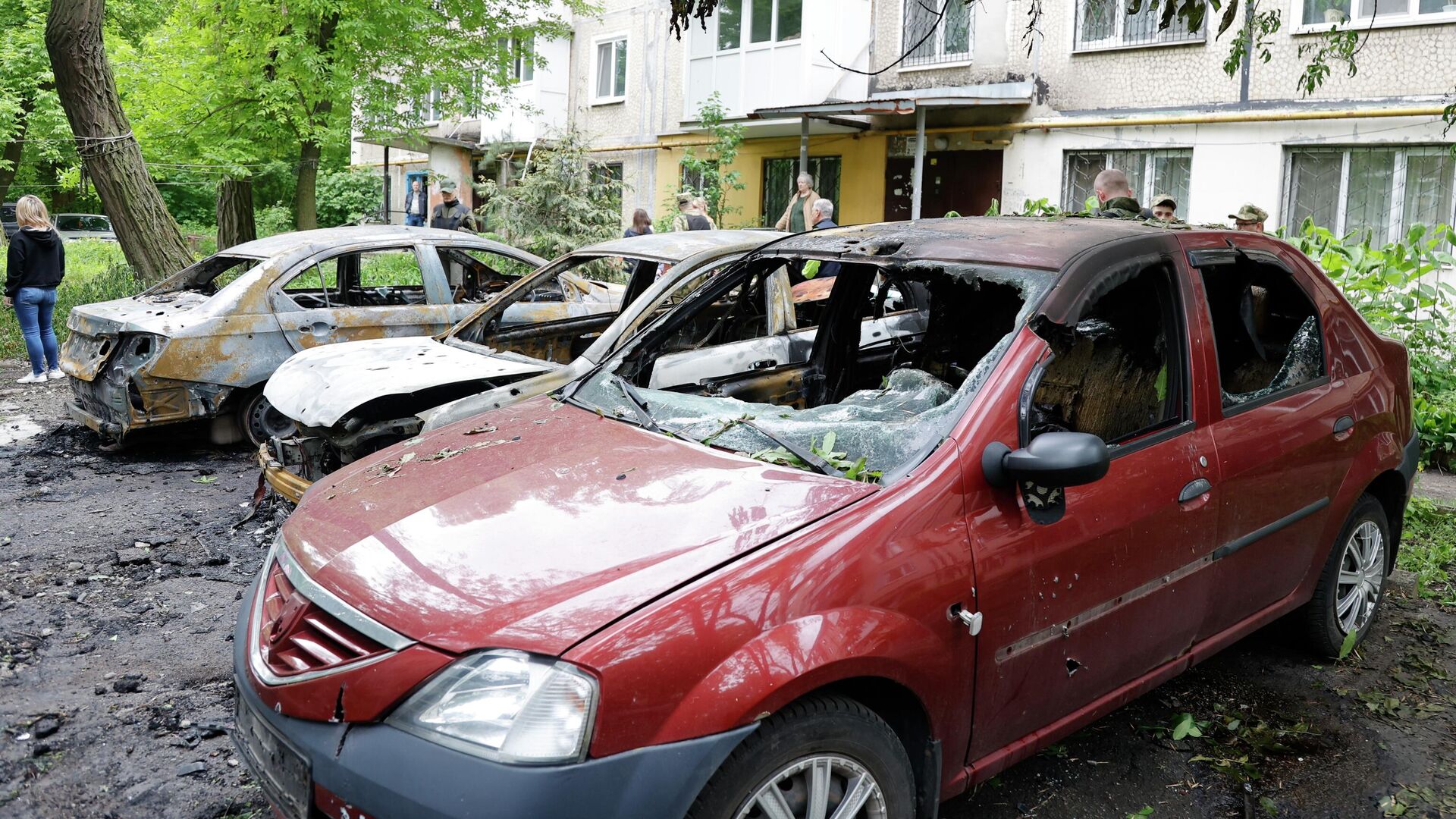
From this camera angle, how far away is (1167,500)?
316cm

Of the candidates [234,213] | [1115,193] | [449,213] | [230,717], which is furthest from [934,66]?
[230,717]

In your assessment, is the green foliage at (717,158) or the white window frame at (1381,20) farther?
the green foliage at (717,158)

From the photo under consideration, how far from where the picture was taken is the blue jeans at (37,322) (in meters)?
10.2

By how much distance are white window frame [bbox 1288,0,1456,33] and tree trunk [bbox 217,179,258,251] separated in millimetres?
16463

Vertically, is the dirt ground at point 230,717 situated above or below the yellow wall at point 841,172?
below

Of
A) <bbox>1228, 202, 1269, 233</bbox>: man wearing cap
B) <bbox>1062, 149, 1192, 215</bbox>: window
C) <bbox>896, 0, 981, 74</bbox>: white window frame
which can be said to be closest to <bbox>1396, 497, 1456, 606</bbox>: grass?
<bbox>1228, 202, 1269, 233</bbox>: man wearing cap

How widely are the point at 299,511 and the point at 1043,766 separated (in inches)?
96.3

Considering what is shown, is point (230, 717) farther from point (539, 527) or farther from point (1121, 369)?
point (1121, 369)

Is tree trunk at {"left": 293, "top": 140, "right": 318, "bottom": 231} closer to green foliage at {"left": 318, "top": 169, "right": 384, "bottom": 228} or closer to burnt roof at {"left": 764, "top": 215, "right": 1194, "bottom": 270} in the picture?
burnt roof at {"left": 764, "top": 215, "right": 1194, "bottom": 270}

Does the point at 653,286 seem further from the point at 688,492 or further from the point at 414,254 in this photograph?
the point at 688,492

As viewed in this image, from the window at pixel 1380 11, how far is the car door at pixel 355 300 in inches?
444

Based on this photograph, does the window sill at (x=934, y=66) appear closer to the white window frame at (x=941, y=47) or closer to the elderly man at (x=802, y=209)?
the white window frame at (x=941, y=47)

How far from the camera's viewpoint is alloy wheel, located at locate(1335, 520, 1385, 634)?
4238mm

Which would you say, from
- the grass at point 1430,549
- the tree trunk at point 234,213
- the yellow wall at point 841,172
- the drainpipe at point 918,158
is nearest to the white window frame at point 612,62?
the yellow wall at point 841,172
